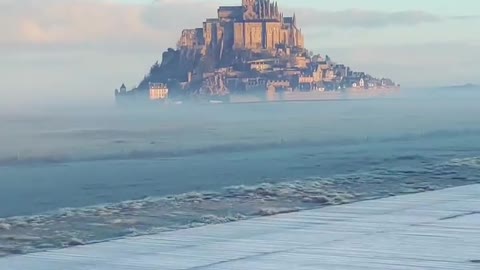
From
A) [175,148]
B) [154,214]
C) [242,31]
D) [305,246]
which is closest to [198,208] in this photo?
[154,214]

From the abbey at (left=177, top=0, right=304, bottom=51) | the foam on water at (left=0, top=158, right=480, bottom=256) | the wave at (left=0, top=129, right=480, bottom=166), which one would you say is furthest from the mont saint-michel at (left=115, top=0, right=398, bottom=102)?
the foam on water at (left=0, top=158, right=480, bottom=256)

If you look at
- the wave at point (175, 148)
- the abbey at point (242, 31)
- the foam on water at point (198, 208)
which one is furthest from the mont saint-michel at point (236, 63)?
the foam on water at point (198, 208)

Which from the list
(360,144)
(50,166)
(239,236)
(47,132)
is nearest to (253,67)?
(47,132)

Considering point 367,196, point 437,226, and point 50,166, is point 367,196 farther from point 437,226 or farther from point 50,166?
point 50,166

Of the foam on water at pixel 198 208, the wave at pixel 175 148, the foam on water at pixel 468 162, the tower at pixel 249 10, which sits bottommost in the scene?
the wave at pixel 175 148

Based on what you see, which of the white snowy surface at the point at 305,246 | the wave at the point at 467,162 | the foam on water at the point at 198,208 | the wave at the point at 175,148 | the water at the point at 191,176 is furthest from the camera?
the wave at the point at 175,148

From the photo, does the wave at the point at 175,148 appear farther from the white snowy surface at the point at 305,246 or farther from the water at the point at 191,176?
the white snowy surface at the point at 305,246

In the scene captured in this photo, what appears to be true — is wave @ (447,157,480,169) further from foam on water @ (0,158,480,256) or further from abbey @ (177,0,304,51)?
abbey @ (177,0,304,51)
